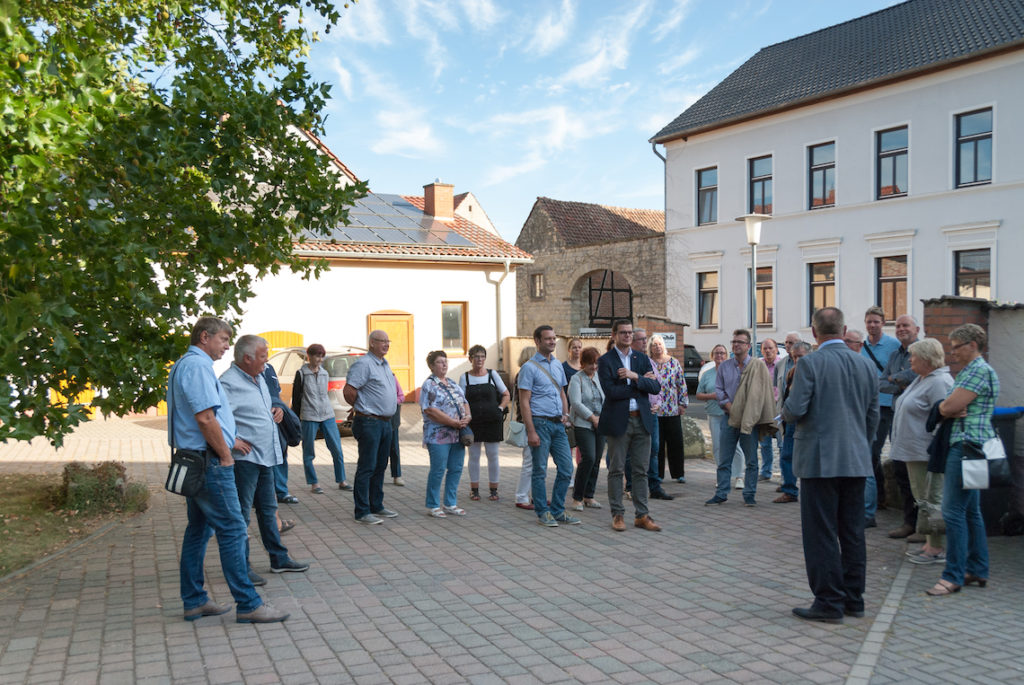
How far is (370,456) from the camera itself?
843 cm

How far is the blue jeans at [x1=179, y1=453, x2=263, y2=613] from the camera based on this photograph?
5.40m

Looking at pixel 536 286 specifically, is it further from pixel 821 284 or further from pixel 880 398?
pixel 880 398

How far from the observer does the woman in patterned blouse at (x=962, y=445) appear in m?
6.04

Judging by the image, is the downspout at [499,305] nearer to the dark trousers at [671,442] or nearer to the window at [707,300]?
the window at [707,300]

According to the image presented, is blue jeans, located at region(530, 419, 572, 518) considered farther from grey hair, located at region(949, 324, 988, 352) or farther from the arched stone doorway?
the arched stone doorway

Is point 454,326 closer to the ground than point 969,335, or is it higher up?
closer to the ground

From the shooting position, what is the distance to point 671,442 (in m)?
10.6

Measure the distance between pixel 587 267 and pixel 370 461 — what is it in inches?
1019

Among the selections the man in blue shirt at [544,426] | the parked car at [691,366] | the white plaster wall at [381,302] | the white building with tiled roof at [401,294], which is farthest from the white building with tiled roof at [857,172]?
the man in blue shirt at [544,426]

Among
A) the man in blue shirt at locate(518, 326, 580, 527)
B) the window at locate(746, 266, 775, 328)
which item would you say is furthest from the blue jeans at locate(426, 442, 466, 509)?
the window at locate(746, 266, 775, 328)

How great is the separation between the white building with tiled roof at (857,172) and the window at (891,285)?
0.03 meters

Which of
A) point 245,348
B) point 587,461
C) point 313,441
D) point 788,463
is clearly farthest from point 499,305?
point 245,348

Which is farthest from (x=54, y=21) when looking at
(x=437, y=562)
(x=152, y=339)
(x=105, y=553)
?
(x=437, y=562)

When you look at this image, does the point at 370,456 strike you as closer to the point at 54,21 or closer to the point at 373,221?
the point at 54,21
